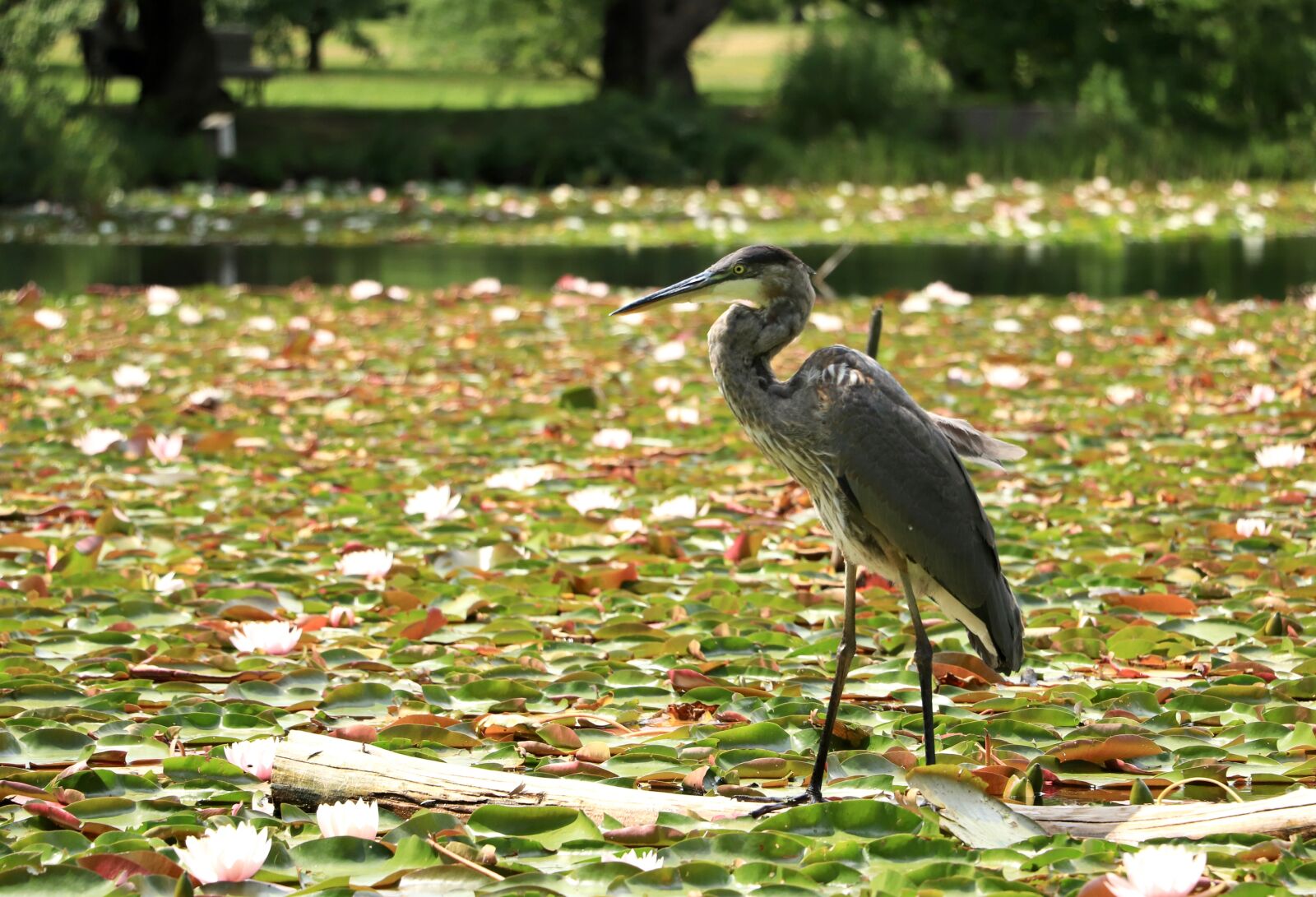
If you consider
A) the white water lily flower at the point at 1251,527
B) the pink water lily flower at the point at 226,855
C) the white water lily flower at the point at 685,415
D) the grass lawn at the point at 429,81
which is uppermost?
the pink water lily flower at the point at 226,855

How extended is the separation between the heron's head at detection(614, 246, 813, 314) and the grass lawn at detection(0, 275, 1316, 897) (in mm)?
827

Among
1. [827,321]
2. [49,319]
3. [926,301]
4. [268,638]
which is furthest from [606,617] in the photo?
[926,301]

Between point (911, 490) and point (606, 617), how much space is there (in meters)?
1.29

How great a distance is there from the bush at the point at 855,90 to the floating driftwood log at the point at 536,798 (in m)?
17.8

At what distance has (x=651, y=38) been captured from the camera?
22188mm

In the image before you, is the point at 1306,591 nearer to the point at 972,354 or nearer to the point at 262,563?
the point at 262,563

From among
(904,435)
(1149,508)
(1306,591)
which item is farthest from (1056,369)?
(904,435)

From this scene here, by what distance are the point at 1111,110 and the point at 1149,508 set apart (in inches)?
614

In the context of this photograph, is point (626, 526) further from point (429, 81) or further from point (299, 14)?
point (429, 81)

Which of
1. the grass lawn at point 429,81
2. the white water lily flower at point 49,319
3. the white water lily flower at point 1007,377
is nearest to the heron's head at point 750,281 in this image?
the white water lily flower at point 1007,377

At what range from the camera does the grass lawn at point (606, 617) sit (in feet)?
8.54

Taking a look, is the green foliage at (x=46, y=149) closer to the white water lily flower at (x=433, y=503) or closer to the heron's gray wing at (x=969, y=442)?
the white water lily flower at (x=433, y=503)

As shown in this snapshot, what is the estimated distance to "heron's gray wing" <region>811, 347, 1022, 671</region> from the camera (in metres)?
2.94

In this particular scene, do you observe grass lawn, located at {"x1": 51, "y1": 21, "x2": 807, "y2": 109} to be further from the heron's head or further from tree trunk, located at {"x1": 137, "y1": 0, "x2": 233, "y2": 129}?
the heron's head
